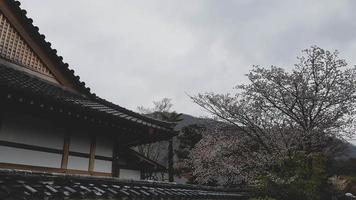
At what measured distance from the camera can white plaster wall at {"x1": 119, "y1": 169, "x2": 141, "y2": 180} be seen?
13.2 metres

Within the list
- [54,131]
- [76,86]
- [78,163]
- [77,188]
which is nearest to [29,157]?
[54,131]

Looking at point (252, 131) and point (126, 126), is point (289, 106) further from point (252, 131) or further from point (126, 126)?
point (126, 126)

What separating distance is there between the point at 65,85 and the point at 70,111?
11.5 ft

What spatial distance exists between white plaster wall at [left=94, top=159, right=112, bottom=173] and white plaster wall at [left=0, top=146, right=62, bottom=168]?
4.23 ft

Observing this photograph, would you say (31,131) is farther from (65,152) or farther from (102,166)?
(102,166)

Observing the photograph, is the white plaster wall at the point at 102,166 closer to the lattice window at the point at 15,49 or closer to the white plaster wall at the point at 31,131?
the white plaster wall at the point at 31,131

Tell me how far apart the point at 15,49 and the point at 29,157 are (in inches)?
137

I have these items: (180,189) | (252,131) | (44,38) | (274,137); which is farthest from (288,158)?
(44,38)

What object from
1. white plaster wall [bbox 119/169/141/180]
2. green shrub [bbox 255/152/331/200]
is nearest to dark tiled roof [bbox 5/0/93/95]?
white plaster wall [bbox 119/169/141/180]

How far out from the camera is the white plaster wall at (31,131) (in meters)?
8.05

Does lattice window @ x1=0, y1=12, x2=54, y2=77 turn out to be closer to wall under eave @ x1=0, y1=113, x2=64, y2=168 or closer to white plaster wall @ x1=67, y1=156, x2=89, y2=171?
wall under eave @ x1=0, y1=113, x2=64, y2=168

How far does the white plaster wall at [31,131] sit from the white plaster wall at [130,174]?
4447 mm

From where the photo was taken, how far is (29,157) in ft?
27.4

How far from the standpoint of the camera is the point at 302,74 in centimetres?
1892
